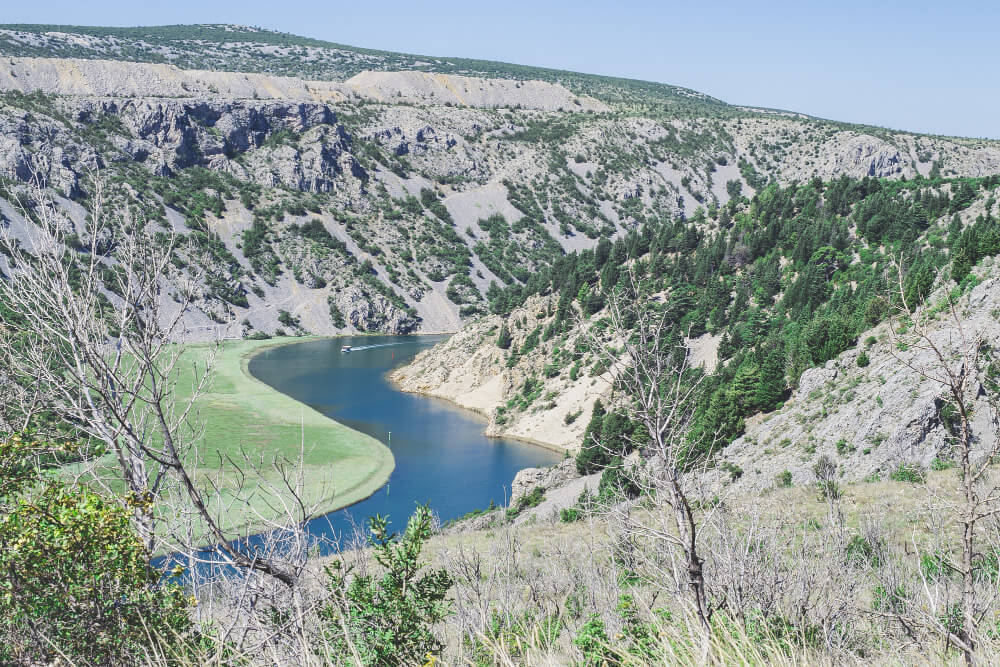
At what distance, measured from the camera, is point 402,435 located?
49.6 meters

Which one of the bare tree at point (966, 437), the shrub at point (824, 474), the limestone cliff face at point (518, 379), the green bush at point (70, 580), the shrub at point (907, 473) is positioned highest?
the bare tree at point (966, 437)

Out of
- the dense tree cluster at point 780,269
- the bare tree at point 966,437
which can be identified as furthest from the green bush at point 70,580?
the dense tree cluster at point 780,269

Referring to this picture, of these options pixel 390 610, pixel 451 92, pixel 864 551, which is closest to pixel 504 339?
pixel 864 551

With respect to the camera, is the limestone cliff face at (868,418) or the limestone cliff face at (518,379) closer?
the limestone cliff face at (868,418)

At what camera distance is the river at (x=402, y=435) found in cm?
3656

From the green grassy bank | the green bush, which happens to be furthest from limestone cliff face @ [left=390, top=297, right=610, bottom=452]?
the green bush

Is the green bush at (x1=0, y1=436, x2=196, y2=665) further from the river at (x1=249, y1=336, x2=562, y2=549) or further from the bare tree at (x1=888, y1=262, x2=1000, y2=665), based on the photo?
the river at (x1=249, y1=336, x2=562, y2=549)

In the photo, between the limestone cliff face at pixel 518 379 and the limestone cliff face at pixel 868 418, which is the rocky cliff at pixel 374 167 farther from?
the limestone cliff face at pixel 868 418

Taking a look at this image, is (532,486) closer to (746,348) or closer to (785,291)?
(746,348)

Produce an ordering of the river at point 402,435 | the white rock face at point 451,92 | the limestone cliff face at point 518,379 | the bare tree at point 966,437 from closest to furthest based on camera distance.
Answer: the bare tree at point 966,437 < the river at point 402,435 < the limestone cliff face at point 518,379 < the white rock face at point 451,92

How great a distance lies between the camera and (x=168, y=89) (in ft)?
470

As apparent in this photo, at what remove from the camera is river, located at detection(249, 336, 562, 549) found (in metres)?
36.6

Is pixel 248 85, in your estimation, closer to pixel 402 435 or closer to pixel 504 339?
pixel 504 339

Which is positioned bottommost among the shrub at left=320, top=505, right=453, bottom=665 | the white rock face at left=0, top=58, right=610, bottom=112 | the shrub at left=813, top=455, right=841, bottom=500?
the shrub at left=813, top=455, right=841, bottom=500
